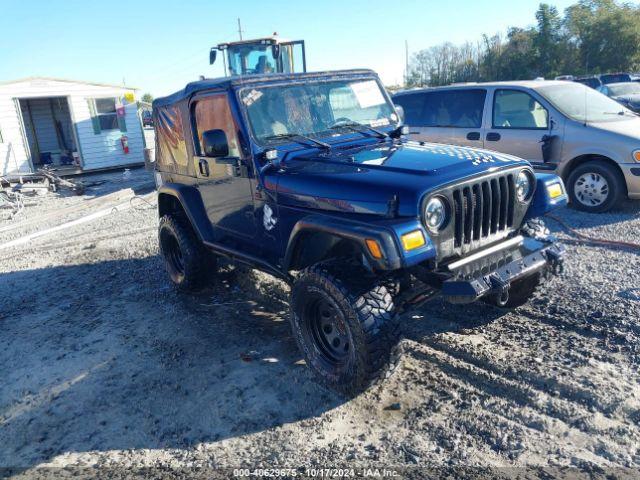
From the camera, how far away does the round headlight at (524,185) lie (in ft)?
12.3

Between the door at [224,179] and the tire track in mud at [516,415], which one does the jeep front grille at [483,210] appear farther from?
the door at [224,179]

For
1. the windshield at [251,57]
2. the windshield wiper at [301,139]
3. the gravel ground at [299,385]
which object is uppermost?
the windshield at [251,57]

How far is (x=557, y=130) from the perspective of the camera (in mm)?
7262

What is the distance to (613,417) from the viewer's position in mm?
3055

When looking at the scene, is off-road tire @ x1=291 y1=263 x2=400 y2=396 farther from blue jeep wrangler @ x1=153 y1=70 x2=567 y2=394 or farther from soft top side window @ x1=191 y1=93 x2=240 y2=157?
soft top side window @ x1=191 y1=93 x2=240 y2=157

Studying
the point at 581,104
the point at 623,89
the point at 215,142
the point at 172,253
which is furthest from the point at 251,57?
the point at 623,89

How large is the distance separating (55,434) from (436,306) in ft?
10.6

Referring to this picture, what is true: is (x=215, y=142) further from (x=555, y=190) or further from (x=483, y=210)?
(x=555, y=190)

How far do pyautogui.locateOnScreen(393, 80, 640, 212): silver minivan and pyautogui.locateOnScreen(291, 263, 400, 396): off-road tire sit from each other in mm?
4127

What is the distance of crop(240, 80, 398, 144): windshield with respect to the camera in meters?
4.11

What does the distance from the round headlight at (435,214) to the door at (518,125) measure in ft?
16.1

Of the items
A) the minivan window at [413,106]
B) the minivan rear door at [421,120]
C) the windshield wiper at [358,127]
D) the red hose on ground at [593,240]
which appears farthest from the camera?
the minivan window at [413,106]

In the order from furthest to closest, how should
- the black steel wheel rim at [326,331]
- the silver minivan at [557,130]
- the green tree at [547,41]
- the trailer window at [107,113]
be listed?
the green tree at [547,41] → the trailer window at [107,113] → the silver minivan at [557,130] → the black steel wheel rim at [326,331]

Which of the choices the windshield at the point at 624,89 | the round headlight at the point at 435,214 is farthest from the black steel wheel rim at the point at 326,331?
the windshield at the point at 624,89
